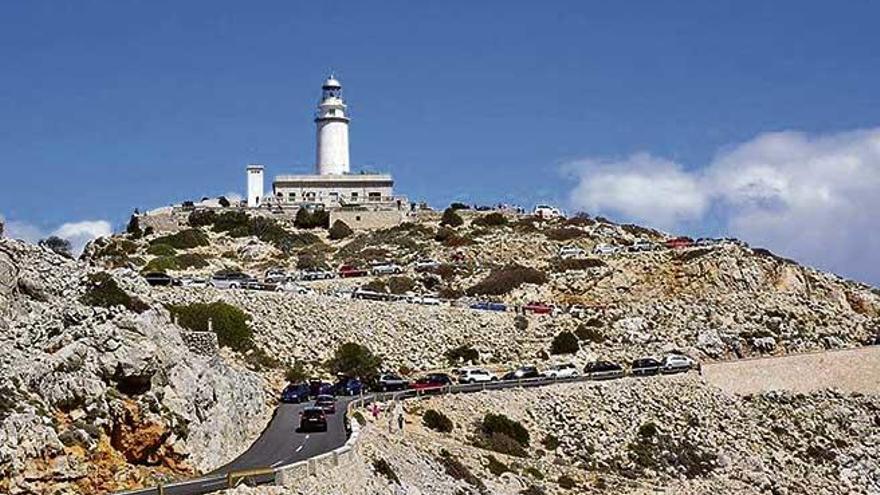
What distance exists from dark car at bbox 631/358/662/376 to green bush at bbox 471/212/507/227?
112 ft

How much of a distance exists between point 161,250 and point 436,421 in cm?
4439

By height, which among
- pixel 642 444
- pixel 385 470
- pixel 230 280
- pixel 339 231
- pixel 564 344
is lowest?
pixel 385 470

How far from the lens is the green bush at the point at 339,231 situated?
309 feet

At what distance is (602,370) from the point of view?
193ft

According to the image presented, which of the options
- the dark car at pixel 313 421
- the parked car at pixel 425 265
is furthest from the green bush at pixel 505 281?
the dark car at pixel 313 421

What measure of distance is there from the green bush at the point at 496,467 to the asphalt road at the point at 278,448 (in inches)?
195

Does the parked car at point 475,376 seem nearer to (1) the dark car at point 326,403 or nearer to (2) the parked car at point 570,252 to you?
(1) the dark car at point 326,403

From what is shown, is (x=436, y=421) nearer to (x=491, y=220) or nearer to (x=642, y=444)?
(x=642, y=444)

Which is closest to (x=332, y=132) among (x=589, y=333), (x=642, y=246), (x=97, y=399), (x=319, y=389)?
(x=642, y=246)

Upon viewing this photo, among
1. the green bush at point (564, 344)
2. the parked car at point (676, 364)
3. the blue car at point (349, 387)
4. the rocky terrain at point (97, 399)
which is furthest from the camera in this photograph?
the green bush at point (564, 344)

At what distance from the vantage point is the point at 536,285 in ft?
246

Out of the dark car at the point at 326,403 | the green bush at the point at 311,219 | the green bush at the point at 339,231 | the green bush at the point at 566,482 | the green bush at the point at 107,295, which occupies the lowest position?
the green bush at the point at 566,482

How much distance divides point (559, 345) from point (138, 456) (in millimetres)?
34443

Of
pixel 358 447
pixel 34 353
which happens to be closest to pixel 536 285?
pixel 358 447
